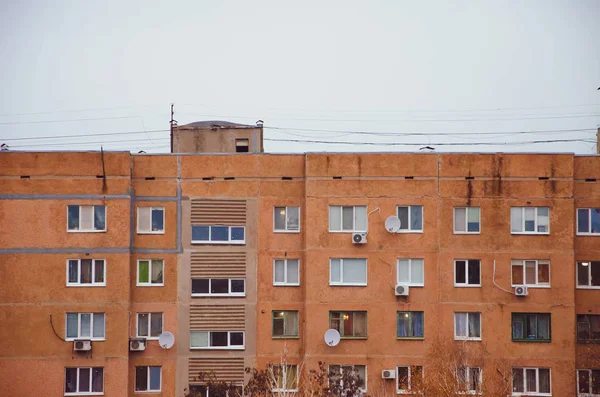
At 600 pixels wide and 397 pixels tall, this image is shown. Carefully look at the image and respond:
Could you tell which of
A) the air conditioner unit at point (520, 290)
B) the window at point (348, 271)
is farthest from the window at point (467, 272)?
the window at point (348, 271)

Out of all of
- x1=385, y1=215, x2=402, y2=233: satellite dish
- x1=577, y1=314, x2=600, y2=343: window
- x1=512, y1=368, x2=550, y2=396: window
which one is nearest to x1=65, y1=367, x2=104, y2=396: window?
x1=385, y1=215, x2=402, y2=233: satellite dish

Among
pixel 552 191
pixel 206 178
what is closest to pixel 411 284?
pixel 552 191

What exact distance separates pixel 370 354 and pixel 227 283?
23.6 feet

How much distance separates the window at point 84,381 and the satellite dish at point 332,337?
10.0 metres

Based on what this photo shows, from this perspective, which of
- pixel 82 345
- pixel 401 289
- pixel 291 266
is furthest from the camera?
pixel 291 266

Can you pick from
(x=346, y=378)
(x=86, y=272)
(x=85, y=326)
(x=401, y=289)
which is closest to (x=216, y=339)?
(x=85, y=326)

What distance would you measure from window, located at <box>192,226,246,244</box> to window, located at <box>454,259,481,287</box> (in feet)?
31.9

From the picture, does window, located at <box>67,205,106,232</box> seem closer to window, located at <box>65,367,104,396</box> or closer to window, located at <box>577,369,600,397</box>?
window, located at <box>65,367,104,396</box>

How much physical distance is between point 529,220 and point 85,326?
20.4 meters

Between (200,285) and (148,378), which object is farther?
(200,285)

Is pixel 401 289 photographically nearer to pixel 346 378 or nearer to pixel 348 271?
pixel 348 271

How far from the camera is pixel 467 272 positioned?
43438mm

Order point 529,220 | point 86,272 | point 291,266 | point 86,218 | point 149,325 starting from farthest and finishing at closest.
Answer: point 291,266 → point 149,325 → point 529,220 → point 86,218 → point 86,272

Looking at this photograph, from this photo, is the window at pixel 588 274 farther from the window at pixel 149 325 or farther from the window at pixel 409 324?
the window at pixel 149 325
